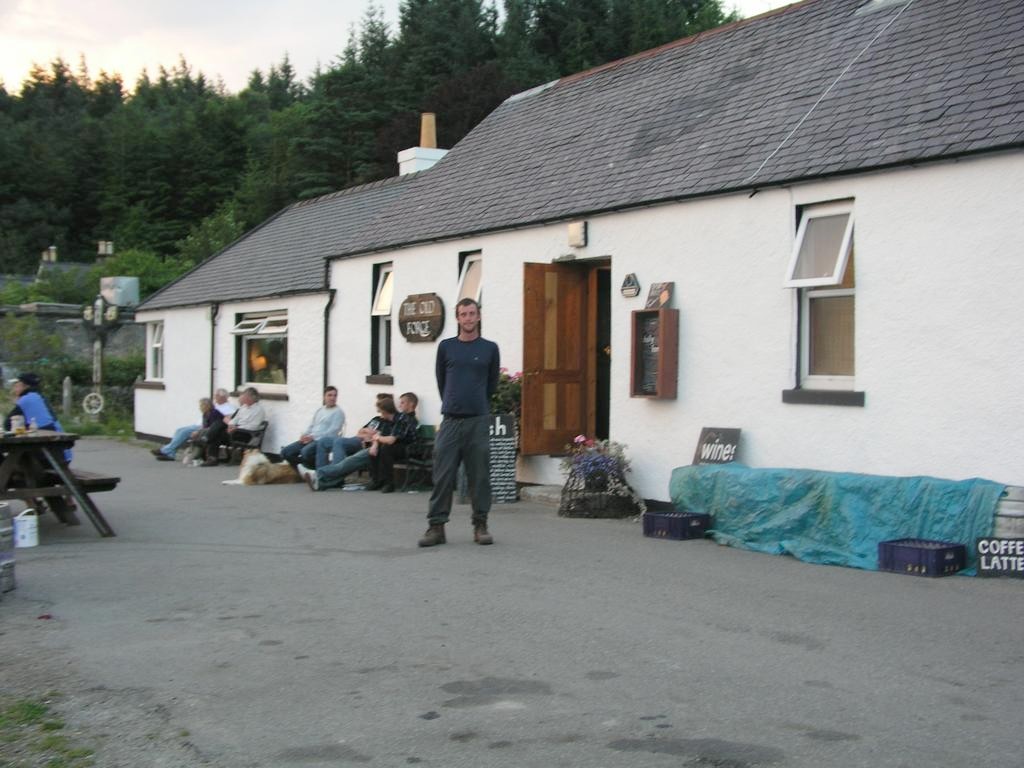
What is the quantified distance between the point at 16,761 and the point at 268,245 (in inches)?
820

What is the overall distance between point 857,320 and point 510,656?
18.1ft

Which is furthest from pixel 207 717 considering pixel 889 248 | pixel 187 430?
pixel 187 430

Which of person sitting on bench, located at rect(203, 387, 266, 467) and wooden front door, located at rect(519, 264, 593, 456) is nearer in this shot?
wooden front door, located at rect(519, 264, 593, 456)

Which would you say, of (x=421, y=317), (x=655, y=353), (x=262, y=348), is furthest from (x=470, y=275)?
(x=262, y=348)

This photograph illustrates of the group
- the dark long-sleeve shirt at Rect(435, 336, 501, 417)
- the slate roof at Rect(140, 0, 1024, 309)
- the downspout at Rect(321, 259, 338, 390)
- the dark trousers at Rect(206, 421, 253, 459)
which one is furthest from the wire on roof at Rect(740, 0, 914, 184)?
the dark trousers at Rect(206, 421, 253, 459)

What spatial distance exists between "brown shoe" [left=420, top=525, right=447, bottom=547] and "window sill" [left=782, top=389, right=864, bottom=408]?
3.44 meters

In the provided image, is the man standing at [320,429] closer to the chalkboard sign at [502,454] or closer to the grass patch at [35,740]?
the chalkboard sign at [502,454]

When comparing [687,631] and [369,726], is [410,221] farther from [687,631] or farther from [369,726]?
[369,726]

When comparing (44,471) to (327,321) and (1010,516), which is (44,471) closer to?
(1010,516)

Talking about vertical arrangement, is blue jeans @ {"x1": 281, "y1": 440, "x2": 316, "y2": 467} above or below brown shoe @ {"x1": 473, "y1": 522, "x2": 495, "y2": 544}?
above

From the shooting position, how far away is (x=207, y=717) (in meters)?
5.10

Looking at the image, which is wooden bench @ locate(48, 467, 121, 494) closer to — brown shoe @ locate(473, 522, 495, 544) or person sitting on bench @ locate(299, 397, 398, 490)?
brown shoe @ locate(473, 522, 495, 544)

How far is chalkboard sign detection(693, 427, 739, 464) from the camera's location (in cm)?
1121

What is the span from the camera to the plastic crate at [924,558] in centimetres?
841
